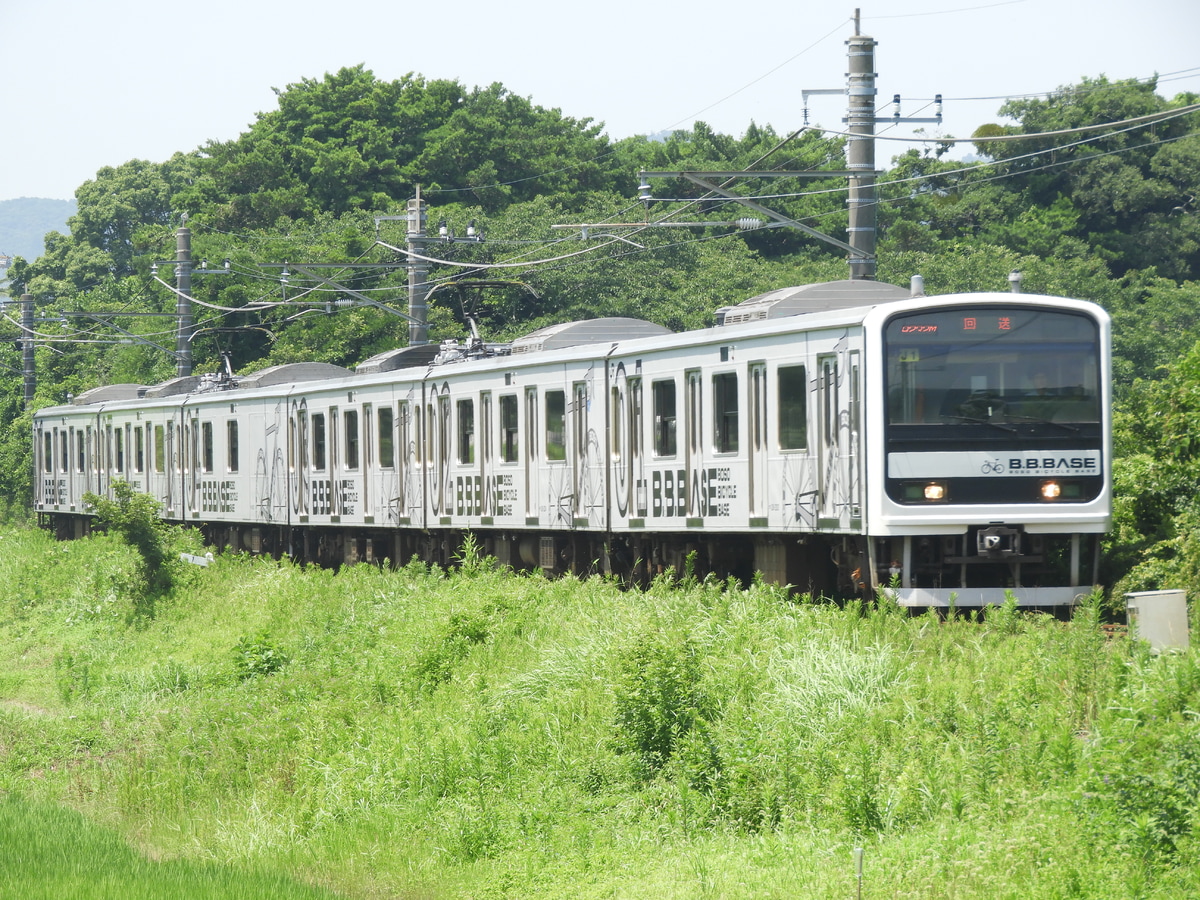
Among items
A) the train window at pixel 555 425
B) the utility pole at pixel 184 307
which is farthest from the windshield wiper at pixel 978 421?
the utility pole at pixel 184 307

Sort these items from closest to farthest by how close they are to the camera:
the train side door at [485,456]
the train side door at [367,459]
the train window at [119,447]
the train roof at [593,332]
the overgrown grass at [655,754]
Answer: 1. the overgrown grass at [655,754]
2. the train roof at [593,332]
3. the train side door at [485,456]
4. the train side door at [367,459]
5. the train window at [119,447]

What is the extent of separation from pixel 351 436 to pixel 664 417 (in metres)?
8.55

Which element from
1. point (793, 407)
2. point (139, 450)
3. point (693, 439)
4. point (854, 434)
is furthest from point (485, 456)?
point (139, 450)

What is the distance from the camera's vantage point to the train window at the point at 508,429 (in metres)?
19.8

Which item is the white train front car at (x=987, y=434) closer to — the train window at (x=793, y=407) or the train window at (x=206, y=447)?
the train window at (x=793, y=407)

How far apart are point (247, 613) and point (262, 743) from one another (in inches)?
285

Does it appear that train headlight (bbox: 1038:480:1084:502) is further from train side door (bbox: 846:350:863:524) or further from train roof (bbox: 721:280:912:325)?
train roof (bbox: 721:280:912:325)

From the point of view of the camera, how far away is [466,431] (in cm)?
2091

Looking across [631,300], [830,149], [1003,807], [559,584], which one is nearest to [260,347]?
[631,300]

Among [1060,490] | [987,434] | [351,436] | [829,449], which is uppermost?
[351,436]

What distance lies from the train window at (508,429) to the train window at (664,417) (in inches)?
132

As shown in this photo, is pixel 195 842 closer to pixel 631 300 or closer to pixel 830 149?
pixel 631 300

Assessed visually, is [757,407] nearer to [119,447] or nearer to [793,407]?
[793,407]

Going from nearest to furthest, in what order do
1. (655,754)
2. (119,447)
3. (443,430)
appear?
(655,754), (443,430), (119,447)
